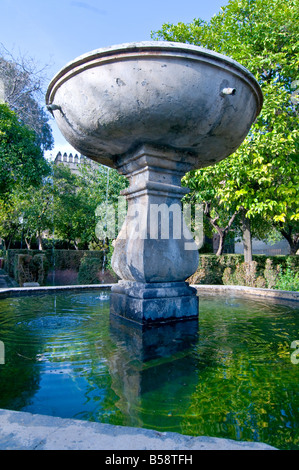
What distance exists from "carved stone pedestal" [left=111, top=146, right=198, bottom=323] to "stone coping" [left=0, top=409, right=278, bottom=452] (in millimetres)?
1742

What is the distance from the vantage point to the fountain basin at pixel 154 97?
2377 mm

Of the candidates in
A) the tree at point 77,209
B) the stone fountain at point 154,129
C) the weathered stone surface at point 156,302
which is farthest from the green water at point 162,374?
the tree at point 77,209

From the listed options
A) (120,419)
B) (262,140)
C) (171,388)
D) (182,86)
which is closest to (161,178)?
(182,86)

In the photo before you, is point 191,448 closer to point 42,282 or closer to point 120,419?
point 120,419

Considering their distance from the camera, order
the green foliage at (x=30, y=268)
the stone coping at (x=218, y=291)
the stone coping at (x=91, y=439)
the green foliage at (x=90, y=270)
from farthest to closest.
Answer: the green foliage at (x=90, y=270)
the green foliage at (x=30, y=268)
the stone coping at (x=218, y=291)
the stone coping at (x=91, y=439)

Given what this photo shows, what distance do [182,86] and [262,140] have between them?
18.0ft

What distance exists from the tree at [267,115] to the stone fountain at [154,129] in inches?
178

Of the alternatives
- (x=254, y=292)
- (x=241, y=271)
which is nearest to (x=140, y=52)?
(x=254, y=292)

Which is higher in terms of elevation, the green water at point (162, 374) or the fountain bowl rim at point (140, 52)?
the fountain bowl rim at point (140, 52)

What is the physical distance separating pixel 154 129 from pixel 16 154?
300 inches

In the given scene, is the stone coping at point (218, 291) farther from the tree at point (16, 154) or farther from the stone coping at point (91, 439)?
the tree at point (16, 154)

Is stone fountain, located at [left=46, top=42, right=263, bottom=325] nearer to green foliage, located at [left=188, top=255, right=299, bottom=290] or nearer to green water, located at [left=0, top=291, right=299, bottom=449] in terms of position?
green water, located at [left=0, top=291, right=299, bottom=449]

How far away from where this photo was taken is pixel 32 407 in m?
1.42

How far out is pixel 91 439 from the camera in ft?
3.14
